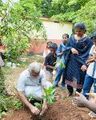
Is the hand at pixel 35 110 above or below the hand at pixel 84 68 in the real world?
below

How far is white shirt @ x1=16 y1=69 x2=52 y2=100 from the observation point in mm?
7234

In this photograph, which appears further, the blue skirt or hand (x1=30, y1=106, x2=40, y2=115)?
the blue skirt

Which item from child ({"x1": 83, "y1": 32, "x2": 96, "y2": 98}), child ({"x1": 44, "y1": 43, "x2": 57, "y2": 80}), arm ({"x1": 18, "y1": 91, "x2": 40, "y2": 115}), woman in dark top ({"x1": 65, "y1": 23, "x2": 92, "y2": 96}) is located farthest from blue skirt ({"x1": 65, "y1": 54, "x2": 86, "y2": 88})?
arm ({"x1": 18, "y1": 91, "x2": 40, "y2": 115})

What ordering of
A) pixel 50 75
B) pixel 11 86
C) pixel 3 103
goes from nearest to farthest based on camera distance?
pixel 3 103 → pixel 11 86 → pixel 50 75

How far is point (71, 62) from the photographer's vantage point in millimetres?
8766

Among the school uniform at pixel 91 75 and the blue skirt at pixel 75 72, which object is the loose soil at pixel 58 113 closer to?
the school uniform at pixel 91 75

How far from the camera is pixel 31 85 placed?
7.36 m

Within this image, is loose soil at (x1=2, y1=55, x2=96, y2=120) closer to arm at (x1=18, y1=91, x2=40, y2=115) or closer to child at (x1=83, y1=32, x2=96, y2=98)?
arm at (x1=18, y1=91, x2=40, y2=115)

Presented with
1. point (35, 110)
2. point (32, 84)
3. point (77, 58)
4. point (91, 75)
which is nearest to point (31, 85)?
point (32, 84)

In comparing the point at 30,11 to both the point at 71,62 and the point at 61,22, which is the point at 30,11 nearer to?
the point at 71,62

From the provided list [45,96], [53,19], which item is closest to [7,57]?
[45,96]

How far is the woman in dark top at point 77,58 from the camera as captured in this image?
834 cm

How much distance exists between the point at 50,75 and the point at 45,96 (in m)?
3.35

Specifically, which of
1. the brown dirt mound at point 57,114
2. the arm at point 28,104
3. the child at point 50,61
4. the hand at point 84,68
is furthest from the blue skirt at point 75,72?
the arm at point 28,104
